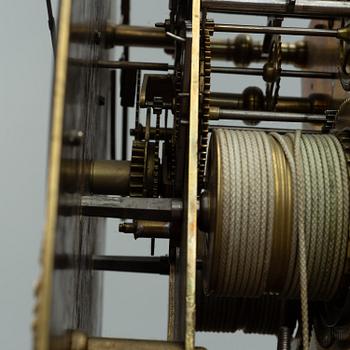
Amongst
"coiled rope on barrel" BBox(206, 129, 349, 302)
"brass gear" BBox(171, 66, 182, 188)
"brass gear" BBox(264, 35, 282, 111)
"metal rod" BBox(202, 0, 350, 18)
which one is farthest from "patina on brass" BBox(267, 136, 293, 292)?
"brass gear" BBox(264, 35, 282, 111)

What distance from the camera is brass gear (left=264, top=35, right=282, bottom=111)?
1.91 meters

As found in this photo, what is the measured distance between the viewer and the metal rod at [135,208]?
143 centimetres

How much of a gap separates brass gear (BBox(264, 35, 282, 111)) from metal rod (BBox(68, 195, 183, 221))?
1.93 ft

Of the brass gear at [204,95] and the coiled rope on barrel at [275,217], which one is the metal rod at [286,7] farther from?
the coiled rope on barrel at [275,217]

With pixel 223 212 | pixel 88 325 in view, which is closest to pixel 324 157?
pixel 223 212

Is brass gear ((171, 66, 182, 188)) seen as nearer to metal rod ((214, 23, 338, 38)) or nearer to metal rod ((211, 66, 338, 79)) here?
metal rod ((214, 23, 338, 38))

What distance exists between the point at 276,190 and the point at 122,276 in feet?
5.88

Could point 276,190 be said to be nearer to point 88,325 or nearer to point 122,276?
point 88,325

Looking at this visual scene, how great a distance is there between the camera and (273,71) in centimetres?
192

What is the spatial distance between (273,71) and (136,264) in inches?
22.1

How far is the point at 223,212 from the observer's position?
1.38 m

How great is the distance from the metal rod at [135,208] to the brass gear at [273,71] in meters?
0.59

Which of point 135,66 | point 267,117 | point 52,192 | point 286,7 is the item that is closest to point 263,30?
point 286,7

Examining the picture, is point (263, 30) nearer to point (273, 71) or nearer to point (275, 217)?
point (273, 71)
